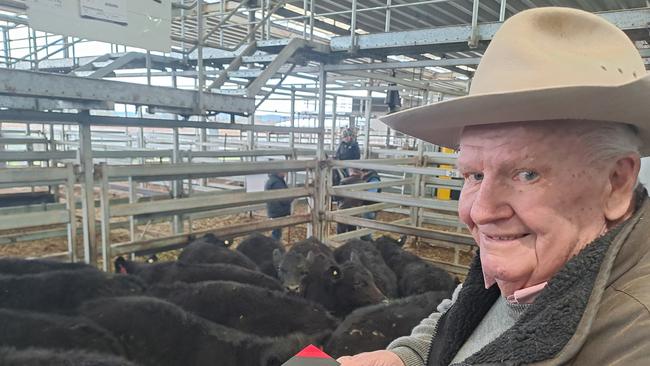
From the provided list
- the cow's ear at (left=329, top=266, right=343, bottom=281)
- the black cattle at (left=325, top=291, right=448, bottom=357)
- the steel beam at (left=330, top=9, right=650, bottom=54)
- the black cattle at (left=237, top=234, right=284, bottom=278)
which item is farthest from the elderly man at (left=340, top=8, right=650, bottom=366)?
the black cattle at (left=237, top=234, right=284, bottom=278)

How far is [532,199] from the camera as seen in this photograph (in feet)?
3.23

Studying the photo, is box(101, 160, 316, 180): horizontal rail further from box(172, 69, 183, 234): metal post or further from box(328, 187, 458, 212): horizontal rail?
box(172, 69, 183, 234): metal post

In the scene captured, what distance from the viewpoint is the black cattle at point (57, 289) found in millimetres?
3404

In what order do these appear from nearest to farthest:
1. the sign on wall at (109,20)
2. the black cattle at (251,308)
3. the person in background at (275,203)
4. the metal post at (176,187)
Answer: the sign on wall at (109,20) < the black cattle at (251,308) < the metal post at (176,187) < the person in background at (275,203)

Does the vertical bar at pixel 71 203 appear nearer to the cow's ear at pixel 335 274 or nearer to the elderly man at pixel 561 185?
the cow's ear at pixel 335 274

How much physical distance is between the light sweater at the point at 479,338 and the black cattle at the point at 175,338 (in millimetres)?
1128

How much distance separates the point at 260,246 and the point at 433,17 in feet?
13.5

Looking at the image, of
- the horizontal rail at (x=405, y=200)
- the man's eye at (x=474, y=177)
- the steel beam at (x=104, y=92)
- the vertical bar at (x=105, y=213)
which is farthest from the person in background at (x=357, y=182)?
the man's eye at (x=474, y=177)

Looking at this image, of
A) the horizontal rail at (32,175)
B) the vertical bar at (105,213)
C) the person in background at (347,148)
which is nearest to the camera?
the horizontal rail at (32,175)

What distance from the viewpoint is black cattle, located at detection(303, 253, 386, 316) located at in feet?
13.1

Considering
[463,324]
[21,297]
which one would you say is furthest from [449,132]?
[21,297]

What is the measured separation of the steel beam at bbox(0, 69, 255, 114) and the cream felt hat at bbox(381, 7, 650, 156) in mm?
2630

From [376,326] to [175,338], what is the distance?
1366 mm

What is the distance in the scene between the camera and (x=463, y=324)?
4.34ft
